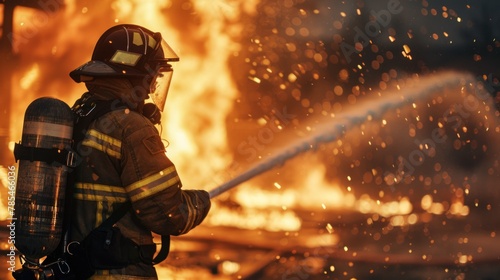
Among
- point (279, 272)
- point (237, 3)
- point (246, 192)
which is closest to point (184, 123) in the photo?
point (237, 3)

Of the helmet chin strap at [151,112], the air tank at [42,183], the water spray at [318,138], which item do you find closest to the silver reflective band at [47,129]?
the air tank at [42,183]

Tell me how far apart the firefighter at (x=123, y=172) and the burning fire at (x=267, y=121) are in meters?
7.82

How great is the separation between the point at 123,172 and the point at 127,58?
485 mm

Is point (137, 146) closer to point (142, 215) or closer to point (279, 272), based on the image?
point (142, 215)

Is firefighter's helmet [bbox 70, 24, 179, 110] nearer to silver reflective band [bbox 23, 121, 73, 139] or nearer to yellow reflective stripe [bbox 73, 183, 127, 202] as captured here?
silver reflective band [bbox 23, 121, 73, 139]

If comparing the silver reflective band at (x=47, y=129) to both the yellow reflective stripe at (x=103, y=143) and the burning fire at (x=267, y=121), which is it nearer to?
the yellow reflective stripe at (x=103, y=143)

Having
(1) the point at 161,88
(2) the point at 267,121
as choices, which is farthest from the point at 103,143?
(2) the point at 267,121

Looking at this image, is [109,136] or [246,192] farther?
[246,192]

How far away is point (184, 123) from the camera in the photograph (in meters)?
26.4

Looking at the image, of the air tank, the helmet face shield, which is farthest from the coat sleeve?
the helmet face shield

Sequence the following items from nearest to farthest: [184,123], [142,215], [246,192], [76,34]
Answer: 1. [142,215]
2. [76,34]
3. [184,123]
4. [246,192]

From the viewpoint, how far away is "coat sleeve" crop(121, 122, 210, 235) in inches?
138

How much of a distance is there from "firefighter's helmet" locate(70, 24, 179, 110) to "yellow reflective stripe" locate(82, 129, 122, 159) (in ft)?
0.84

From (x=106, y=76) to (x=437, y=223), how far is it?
2004cm
